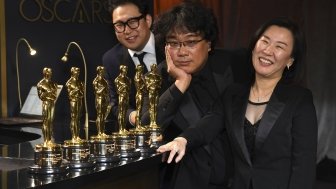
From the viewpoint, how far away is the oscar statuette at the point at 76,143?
189 centimetres

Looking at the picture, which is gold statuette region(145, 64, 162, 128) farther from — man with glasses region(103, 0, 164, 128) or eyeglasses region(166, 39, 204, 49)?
man with glasses region(103, 0, 164, 128)

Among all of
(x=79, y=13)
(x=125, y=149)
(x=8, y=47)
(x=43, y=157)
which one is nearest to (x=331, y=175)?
(x=79, y=13)

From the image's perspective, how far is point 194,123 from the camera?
2568 millimetres

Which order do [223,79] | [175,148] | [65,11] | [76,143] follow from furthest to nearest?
[65,11] → [223,79] → [175,148] → [76,143]

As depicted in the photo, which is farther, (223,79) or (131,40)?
(131,40)

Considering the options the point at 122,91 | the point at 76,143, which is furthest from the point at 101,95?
the point at 76,143

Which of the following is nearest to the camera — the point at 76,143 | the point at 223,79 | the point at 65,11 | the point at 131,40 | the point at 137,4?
the point at 76,143

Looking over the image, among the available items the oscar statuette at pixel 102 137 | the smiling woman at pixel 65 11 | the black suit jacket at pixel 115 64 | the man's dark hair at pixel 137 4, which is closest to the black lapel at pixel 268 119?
the oscar statuette at pixel 102 137

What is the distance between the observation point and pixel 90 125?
3.51 m

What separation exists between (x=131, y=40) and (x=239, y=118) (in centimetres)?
129

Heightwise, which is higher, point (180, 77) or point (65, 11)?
point (65, 11)

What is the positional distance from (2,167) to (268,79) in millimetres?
1159

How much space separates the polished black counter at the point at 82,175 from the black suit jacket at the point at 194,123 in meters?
0.25

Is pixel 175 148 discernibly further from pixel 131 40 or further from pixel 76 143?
pixel 131 40
